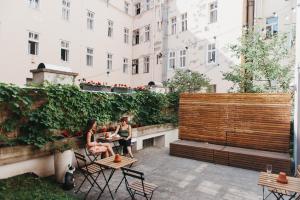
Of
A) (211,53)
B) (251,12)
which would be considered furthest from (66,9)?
(251,12)

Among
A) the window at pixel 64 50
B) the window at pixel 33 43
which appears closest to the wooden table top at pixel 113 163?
the window at pixel 33 43

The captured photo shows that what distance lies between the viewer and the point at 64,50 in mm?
16906

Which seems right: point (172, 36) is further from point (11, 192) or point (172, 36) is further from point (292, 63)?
point (11, 192)

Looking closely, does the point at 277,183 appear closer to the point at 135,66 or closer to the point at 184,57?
the point at 184,57

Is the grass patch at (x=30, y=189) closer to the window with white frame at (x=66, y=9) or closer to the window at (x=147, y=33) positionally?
the window with white frame at (x=66, y=9)

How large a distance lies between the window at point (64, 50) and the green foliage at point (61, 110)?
9313 millimetres

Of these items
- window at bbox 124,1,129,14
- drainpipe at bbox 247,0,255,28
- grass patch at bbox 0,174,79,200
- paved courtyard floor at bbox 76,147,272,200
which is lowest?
paved courtyard floor at bbox 76,147,272,200

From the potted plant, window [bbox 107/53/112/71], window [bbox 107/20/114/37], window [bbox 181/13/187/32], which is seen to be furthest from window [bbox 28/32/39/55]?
the potted plant

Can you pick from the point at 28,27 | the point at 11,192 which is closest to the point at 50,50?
the point at 28,27

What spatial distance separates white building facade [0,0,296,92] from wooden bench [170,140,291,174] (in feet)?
26.1

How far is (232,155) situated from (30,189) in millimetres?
5743

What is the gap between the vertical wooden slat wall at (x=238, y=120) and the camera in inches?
298

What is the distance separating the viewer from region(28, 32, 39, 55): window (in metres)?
14.8

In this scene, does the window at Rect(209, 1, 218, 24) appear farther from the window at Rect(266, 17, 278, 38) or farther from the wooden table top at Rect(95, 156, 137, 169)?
the wooden table top at Rect(95, 156, 137, 169)
